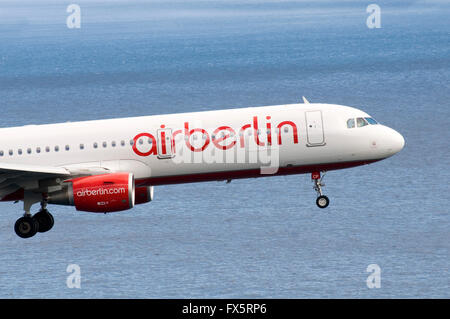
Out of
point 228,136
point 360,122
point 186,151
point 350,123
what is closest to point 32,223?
point 186,151

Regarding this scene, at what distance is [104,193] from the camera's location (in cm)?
5891

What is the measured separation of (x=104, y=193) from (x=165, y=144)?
489cm

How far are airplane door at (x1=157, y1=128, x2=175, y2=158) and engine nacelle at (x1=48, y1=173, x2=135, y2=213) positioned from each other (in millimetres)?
2485

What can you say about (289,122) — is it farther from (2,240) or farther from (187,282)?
(2,240)

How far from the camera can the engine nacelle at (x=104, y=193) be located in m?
58.9

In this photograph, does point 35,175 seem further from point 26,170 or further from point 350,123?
point 350,123

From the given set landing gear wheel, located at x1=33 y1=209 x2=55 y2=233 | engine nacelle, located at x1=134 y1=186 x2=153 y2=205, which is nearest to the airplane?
engine nacelle, located at x1=134 y1=186 x2=153 y2=205

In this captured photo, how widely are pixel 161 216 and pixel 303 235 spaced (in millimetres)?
23247

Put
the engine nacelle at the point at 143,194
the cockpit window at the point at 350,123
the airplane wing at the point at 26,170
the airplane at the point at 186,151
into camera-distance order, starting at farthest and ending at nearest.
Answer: the engine nacelle at the point at 143,194 → the cockpit window at the point at 350,123 → the airplane at the point at 186,151 → the airplane wing at the point at 26,170

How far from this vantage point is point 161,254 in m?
144

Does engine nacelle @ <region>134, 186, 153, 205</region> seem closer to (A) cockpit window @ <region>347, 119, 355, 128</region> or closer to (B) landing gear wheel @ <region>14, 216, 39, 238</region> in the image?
(B) landing gear wheel @ <region>14, 216, 39, 238</region>

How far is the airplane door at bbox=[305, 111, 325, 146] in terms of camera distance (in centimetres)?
6006

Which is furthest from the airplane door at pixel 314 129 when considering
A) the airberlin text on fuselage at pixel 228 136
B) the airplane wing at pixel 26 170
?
the airplane wing at pixel 26 170

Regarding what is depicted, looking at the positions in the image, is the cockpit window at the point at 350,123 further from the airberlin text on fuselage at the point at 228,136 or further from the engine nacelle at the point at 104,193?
the engine nacelle at the point at 104,193
